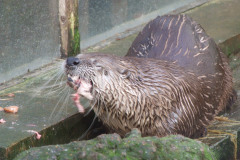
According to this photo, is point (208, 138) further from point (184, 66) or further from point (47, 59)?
point (47, 59)

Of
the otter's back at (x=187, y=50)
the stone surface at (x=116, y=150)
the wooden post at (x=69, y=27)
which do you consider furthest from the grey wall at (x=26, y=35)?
the stone surface at (x=116, y=150)

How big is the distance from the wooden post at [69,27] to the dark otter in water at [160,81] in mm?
1139

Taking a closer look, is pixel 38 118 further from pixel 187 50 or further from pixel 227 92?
pixel 227 92

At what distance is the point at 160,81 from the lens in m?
4.37

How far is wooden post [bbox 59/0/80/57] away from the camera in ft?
19.6

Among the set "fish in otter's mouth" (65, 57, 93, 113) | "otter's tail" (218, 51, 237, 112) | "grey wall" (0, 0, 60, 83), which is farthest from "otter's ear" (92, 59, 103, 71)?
"grey wall" (0, 0, 60, 83)

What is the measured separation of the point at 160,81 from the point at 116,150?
1250 mm

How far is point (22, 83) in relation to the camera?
5.49 m

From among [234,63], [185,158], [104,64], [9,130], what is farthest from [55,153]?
[234,63]

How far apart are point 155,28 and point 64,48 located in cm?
134

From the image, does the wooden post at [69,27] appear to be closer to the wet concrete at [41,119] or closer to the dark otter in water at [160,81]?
the wet concrete at [41,119]

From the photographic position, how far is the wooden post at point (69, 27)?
598 cm

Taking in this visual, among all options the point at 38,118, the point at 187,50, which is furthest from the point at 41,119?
the point at 187,50

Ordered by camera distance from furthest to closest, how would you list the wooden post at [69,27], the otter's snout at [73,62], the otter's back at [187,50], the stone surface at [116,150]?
the wooden post at [69,27] → the otter's back at [187,50] → the otter's snout at [73,62] → the stone surface at [116,150]
